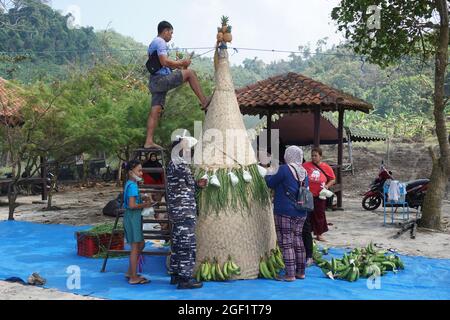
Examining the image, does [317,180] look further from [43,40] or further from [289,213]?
[43,40]

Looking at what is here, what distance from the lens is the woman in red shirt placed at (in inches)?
312

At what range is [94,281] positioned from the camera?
6.21 metres

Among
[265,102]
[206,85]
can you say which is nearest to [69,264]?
[265,102]

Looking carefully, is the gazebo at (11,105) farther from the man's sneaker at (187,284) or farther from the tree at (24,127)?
the man's sneaker at (187,284)

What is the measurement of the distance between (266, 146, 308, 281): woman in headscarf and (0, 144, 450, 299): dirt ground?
8.08ft

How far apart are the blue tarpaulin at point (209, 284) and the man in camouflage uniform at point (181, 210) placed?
14.6 inches

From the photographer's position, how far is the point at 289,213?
6.08m

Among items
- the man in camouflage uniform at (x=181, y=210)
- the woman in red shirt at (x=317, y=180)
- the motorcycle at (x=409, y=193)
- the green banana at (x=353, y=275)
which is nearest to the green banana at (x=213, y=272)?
the man in camouflage uniform at (x=181, y=210)

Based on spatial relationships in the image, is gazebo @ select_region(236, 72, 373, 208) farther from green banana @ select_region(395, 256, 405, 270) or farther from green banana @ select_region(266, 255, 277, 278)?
green banana @ select_region(266, 255, 277, 278)

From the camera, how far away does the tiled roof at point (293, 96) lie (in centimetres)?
1271

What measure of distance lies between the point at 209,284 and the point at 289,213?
125 centimetres

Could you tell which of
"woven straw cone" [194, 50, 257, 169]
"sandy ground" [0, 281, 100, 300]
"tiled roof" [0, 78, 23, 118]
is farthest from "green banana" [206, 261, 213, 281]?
"tiled roof" [0, 78, 23, 118]

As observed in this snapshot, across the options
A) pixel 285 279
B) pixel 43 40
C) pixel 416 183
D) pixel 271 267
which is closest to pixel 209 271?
pixel 271 267
